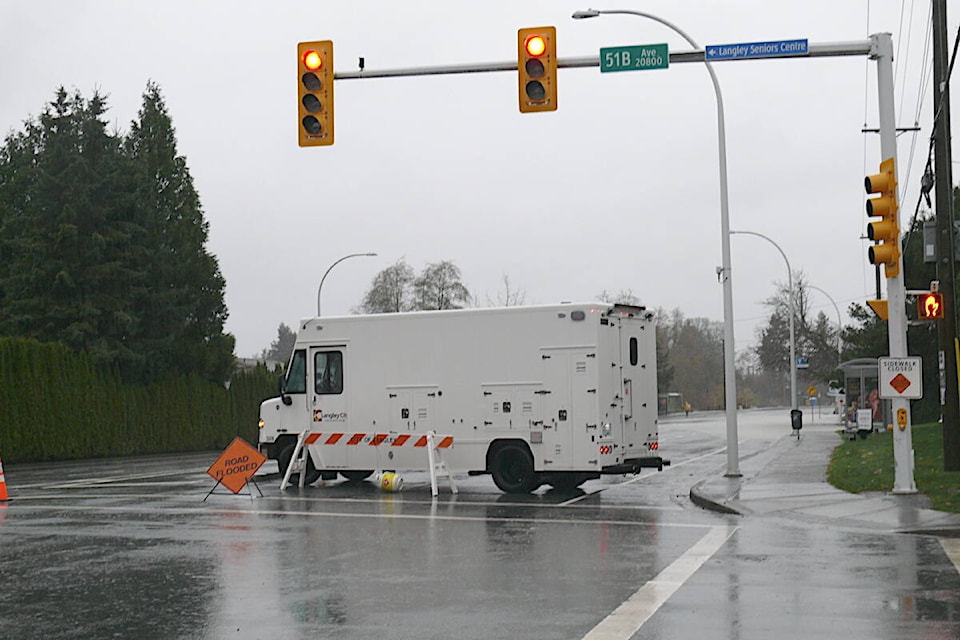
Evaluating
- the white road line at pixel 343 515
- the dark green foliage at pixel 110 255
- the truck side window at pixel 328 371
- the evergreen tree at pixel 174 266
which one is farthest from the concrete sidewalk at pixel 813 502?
the evergreen tree at pixel 174 266

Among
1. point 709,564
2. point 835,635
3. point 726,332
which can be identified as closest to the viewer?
point 835,635

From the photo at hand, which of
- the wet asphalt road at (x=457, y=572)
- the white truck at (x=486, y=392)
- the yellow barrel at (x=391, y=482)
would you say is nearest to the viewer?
the wet asphalt road at (x=457, y=572)

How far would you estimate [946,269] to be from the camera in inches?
805

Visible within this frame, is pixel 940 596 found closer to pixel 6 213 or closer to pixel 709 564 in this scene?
pixel 709 564

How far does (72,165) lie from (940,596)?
41.1 meters

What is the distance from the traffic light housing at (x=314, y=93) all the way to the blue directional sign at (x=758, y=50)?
543 centimetres

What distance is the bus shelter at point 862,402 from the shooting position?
35.6 meters

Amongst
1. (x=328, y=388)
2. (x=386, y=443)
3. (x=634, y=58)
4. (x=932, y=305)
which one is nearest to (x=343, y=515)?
(x=386, y=443)

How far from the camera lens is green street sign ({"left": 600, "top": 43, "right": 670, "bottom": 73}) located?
53.7 ft

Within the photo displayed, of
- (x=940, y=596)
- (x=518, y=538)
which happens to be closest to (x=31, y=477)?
(x=518, y=538)

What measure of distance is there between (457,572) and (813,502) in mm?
7495

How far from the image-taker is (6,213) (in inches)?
1969

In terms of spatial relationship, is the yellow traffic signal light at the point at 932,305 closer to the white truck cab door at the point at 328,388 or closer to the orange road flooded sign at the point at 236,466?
the white truck cab door at the point at 328,388

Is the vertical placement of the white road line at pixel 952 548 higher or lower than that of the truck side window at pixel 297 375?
lower
